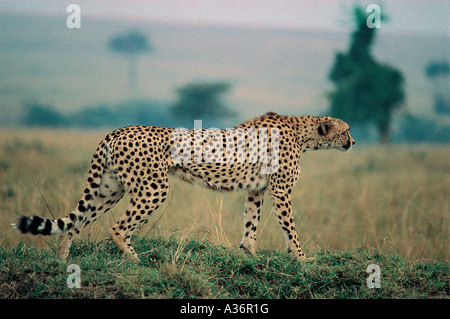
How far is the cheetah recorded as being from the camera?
15.5 feet

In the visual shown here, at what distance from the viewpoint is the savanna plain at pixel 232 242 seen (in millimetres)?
4293

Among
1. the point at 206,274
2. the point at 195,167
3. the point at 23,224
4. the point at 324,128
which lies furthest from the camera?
the point at 324,128

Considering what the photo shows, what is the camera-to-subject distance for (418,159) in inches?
634

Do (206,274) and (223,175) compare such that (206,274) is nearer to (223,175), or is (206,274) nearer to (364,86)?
(223,175)

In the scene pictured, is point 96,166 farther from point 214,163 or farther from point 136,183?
point 214,163

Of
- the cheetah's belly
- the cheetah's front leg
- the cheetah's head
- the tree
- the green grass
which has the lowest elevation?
the green grass

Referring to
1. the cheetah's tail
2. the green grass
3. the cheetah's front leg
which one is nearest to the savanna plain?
the green grass

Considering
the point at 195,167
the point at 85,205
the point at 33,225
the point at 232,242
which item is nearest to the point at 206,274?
the point at 195,167

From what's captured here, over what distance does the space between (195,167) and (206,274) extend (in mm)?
1006

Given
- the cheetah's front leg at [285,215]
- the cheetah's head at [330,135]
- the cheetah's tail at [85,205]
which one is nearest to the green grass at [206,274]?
the cheetah's front leg at [285,215]

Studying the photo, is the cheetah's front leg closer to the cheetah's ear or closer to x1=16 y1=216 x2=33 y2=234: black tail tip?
the cheetah's ear

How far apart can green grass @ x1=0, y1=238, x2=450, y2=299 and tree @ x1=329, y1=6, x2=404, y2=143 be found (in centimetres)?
1889

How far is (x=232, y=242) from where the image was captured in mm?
6254

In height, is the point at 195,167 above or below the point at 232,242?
above
